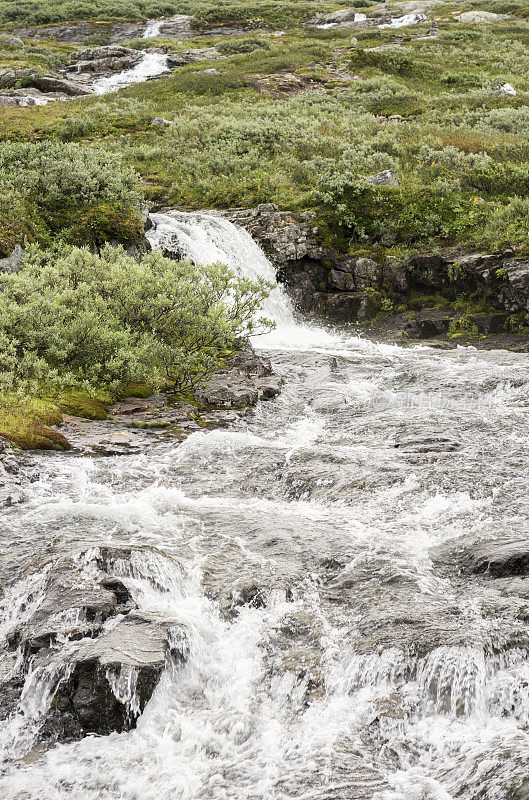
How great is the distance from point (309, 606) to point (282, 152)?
32.2 meters

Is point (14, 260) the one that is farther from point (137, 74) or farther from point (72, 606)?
point (137, 74)

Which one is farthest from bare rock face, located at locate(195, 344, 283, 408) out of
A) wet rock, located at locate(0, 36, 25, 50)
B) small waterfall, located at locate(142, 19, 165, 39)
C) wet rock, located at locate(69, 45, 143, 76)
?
small waterfall, located at locate(142, 19, 165, 39)

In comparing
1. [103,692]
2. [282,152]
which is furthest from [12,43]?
[103,692]

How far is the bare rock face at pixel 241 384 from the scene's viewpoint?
15.9 metres

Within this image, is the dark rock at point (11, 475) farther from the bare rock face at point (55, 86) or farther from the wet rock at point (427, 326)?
the bare rock face at point (55, 86)

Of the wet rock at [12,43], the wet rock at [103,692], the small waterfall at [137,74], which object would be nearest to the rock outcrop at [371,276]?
the wet rock at [103,692]

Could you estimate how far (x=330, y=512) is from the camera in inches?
405

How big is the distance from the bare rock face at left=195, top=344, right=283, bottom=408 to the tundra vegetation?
0.93 metres

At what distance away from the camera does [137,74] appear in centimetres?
6381

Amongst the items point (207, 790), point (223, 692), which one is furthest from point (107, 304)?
point (207, 790)

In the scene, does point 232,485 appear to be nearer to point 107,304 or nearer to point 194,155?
point 107,304

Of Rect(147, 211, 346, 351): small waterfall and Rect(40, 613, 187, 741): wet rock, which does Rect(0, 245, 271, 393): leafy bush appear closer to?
Rect(147, 211, 346, 351): small waterfall

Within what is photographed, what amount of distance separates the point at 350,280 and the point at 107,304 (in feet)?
42.3

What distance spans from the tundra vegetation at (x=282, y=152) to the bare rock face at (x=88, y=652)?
725cm
